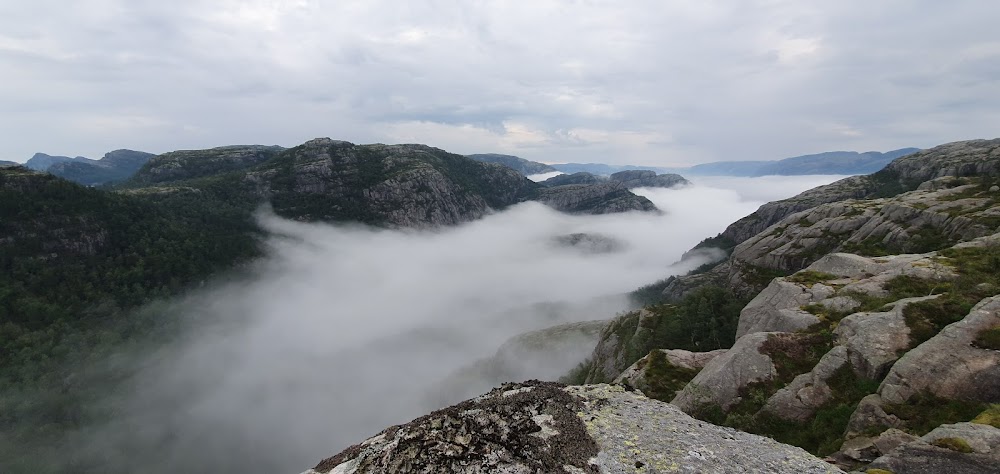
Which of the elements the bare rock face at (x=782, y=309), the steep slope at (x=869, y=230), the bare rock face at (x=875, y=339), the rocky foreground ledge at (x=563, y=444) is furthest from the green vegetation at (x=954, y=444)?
the steep slope at (x=869, y=230)

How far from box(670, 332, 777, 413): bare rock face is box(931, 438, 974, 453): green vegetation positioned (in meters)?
16.8

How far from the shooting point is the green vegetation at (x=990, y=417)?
23.7m

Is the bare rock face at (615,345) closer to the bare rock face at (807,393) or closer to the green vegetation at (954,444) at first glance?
the bare rock face at (807,393)

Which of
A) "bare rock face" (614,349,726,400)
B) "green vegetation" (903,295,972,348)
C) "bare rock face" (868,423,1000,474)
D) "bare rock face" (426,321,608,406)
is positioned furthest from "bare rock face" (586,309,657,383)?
"bare rock face" (868,423,1000,474)

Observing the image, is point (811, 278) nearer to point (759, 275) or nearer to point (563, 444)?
point (563, 444)

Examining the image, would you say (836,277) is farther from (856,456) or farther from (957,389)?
(856,456)

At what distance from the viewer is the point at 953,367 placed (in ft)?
97.8

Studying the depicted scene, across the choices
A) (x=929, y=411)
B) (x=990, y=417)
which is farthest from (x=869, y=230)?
(x=990, y=417)

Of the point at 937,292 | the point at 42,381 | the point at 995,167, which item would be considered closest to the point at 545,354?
the point at 937,292

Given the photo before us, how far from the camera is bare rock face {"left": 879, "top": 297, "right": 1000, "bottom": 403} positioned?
2830 centimetres

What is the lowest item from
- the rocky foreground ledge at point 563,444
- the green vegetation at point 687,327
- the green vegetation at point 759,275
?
the green vegetation at point 687,327

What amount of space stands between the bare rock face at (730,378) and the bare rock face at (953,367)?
10083 mm

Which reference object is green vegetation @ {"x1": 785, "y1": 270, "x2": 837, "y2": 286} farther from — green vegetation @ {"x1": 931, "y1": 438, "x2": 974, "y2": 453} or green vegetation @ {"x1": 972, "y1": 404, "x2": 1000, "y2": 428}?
green vegetation @ {"x1": 931, "y1": 438, "x2": 974, "y2": 453}

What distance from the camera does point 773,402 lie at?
3606 cm
